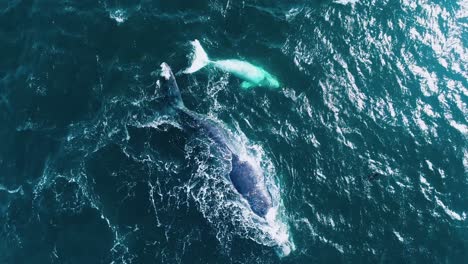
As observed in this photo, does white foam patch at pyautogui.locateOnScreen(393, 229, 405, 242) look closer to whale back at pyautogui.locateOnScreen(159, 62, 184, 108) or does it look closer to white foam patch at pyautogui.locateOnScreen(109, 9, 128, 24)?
whale back at pyautogui.locateOnScreen(159, 62, 184, 108)

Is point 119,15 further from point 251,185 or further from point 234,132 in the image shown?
point 251,185

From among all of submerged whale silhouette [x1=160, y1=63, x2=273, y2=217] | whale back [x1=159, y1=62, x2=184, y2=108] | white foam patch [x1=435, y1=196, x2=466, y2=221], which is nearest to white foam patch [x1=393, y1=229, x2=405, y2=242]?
white foam patch [x1=435, y1=196, x2=466, y2=221]

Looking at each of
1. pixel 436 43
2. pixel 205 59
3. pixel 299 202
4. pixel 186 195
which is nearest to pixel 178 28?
pixel 205 59

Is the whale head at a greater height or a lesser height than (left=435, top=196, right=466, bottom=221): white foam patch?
lesser

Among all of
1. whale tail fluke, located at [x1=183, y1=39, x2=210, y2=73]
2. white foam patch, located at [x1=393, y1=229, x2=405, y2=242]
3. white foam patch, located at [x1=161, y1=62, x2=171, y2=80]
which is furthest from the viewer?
whale tail fluke, located at [x1=183, y1=39, x2=210, y2=73]


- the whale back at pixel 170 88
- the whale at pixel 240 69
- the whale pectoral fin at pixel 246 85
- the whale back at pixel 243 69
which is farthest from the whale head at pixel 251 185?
the whale back at pixel 243 69

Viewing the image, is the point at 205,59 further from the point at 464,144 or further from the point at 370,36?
the point at 464,144

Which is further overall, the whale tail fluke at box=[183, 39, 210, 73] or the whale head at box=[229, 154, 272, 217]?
the whale tail fluke at box=[183, 39, 210, 73]

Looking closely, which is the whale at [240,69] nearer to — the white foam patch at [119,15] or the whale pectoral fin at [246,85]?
the whale pectoral fin at [246,85]
